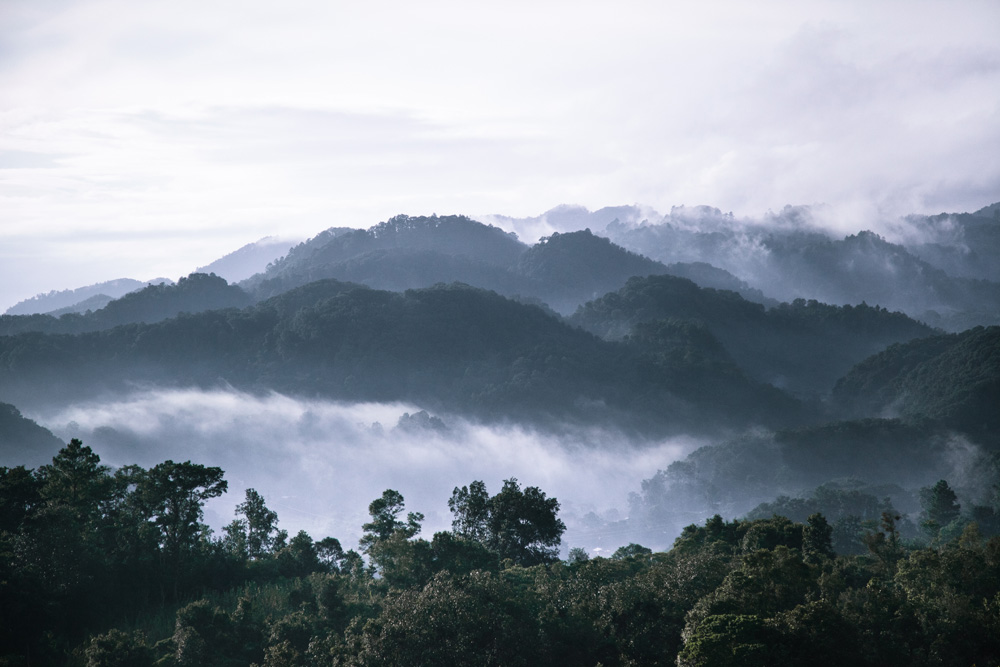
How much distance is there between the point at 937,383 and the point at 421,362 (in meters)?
87.4

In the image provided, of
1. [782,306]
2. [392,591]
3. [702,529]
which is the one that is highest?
[782,306]

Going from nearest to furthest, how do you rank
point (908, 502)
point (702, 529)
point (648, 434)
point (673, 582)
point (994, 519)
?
point (673, 582), point (702, 529), point (994, 519), point (908, 502), point (648, 434)

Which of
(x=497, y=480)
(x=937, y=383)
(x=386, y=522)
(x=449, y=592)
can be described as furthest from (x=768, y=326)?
(x=449, y=592)

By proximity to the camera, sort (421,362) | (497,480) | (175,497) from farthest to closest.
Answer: (421,362) < (497,480) < (175,497)

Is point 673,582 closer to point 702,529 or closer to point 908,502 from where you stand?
point 702,529

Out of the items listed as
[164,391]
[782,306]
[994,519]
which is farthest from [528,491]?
[782,306]

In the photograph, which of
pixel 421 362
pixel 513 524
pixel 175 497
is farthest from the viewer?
pixel 421 362

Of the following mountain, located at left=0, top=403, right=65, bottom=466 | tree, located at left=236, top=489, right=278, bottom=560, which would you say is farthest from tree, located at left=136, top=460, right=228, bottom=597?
mountain, located at left=0, top=403, right=65, bottom=466

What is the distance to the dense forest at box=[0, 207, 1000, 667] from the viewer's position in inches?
856

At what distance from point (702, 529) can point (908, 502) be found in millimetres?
60667

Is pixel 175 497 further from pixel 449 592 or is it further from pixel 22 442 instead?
pixel 22 442

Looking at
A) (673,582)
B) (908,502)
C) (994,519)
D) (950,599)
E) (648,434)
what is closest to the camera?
(950,599)

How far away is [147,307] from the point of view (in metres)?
172

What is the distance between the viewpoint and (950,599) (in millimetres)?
20500
